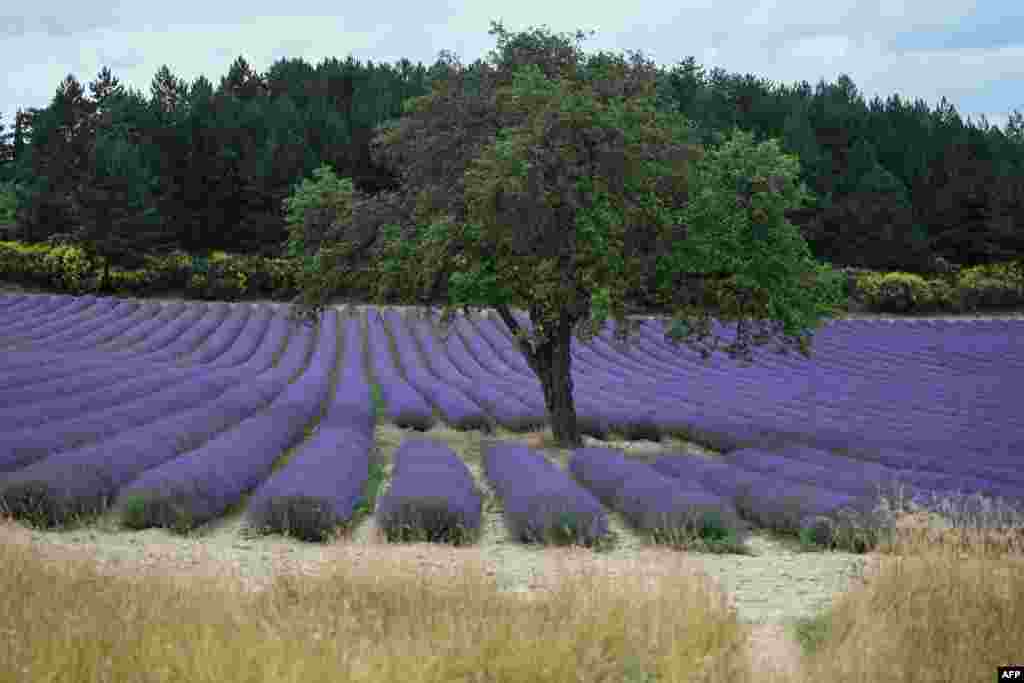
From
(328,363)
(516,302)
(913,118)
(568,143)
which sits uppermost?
(913,118)

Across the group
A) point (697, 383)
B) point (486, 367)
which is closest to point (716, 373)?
point (697, 383)

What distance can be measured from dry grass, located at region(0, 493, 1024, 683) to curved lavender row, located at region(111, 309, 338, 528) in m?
3.27

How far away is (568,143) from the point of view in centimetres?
1602

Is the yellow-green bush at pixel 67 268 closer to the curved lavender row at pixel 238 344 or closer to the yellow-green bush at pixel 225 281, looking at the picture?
the yellow-green bush at pixel 225 281

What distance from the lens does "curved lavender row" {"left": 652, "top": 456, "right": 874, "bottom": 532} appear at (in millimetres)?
10039

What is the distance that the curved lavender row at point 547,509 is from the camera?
9250 millimetres

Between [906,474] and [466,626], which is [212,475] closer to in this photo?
[466,626]

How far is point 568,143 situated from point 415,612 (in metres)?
11.8

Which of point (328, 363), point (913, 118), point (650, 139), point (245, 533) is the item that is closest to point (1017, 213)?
point (913, 118)

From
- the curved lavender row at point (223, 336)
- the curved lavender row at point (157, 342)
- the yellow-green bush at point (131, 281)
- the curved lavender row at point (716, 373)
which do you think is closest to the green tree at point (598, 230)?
the curved lavender row at point (716, 373)

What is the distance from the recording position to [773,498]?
1080 cm

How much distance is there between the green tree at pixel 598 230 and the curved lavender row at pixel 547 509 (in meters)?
3.91

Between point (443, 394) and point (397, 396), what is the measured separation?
1116 millimetres

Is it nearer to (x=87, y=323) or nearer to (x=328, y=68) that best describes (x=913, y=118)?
(x=328, y=68)
